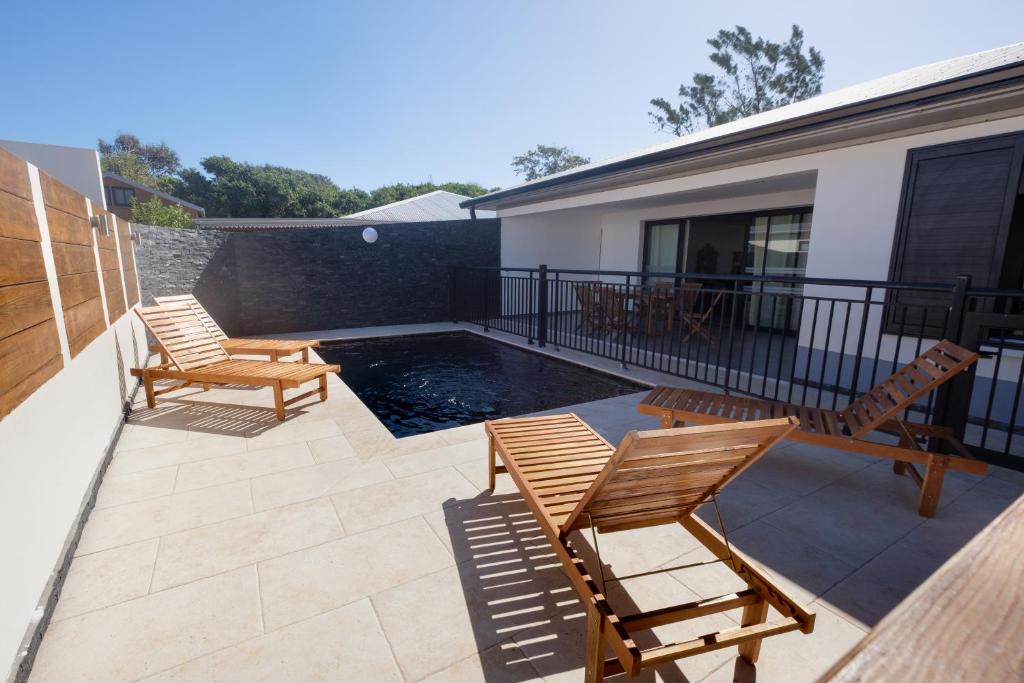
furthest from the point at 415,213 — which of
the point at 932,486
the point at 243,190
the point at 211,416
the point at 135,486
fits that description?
the point at 243,190

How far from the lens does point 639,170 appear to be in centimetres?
646

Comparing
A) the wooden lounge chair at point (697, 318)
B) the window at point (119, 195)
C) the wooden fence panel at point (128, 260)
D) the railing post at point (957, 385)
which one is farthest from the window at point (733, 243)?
the window at point (119, 195)

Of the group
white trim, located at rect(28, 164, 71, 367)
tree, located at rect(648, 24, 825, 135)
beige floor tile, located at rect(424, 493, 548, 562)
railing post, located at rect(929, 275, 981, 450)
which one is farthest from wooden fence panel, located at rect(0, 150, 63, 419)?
tree, located at rect(648, 24, 825, 135)

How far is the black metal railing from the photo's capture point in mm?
3092

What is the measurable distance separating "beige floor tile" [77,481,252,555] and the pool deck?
1 centimetres

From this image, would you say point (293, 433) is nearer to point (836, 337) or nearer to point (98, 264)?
point (98, 264)

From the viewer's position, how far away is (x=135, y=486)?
2.88 meters

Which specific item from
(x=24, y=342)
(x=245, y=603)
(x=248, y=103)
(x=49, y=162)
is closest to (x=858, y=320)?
(x=245, y=603)

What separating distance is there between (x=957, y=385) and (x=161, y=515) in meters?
4.97

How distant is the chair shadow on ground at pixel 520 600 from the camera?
1.62 metres

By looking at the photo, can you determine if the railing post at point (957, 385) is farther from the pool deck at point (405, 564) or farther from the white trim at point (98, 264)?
the white trim at point (98, 264)

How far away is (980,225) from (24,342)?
255 inches

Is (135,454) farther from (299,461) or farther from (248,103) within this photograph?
(248,103)

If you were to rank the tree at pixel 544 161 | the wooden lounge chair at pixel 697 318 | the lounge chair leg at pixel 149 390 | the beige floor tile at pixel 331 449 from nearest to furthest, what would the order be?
the beige floor tile at pixel 331 449 < the lounge chair leg at pixel 149 390 < the wooden lounge chair at pixel 697 318 < the tree at pixel 544 161
